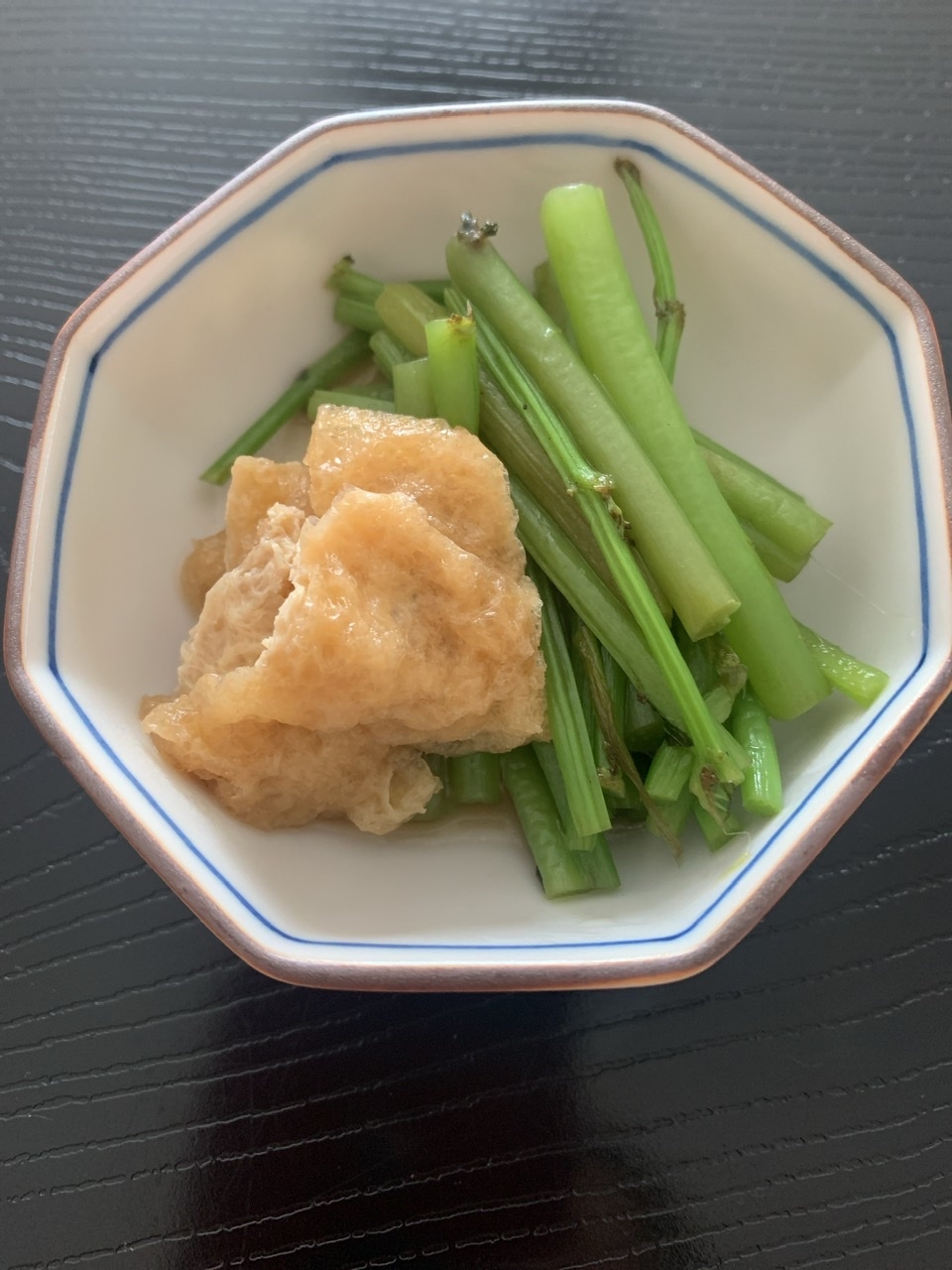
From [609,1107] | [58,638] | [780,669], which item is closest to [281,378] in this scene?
[58,638]

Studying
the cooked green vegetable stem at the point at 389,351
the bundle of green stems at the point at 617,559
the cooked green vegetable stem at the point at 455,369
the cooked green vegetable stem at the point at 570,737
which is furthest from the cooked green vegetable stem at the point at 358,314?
the cooked green vegetable stem at the point at 570,737

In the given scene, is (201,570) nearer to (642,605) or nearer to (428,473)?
(428,473)

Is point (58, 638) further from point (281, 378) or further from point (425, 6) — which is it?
point (425, 6)

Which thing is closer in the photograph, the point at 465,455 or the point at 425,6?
the point at 465,455

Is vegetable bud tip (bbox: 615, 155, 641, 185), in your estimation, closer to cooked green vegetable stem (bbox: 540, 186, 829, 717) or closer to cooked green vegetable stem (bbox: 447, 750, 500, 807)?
cooked green vegetable stem (bbox: 540, 186, 829, 717)

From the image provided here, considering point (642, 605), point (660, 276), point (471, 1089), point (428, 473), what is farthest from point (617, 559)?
point (471, 1089)

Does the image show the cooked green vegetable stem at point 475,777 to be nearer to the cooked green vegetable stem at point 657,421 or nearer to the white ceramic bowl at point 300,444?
the white ceramic bowl at point 300,444
